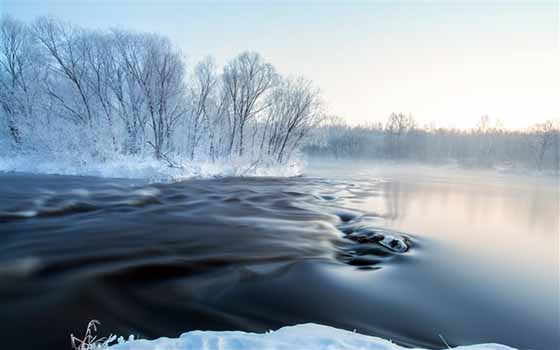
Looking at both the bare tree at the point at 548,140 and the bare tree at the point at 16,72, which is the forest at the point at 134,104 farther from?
the bare tree at the point at 548,140

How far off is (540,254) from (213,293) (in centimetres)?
1006

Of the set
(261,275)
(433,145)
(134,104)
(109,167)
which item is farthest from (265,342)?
(433,145)

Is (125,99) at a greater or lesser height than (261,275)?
greater

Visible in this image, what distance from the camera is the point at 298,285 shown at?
4.98 meters

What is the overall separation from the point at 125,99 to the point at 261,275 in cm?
2851

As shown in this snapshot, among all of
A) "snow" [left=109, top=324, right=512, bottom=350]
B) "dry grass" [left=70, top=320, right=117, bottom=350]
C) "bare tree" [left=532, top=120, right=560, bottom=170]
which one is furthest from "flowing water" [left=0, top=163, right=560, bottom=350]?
"bare tree" [left=532, top=120, right=560, bottom=170]

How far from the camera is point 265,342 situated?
2.66 meters

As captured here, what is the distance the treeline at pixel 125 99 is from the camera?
75.6ft

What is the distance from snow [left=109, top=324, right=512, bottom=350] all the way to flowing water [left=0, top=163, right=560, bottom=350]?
872mm

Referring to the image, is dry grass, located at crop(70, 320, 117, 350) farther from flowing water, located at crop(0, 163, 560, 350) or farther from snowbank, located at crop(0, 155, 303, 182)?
snowbank, located at crop(0, 155, 303, 182)

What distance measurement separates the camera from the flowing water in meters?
3.81

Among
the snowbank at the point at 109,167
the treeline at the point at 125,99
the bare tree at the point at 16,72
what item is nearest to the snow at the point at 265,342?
the snowbank at the point at 109,167

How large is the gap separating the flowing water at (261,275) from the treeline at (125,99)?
15412mm

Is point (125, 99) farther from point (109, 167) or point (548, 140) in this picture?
point (548, 140)
